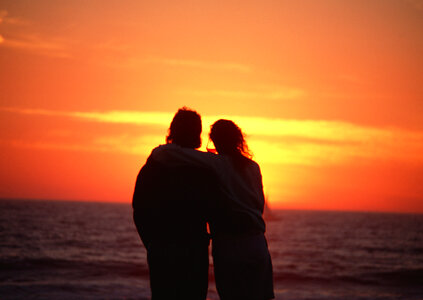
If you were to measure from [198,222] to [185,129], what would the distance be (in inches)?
27.4

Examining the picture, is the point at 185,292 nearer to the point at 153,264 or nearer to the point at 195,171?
the point at 153,264

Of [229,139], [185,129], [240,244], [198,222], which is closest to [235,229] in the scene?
[240,244]

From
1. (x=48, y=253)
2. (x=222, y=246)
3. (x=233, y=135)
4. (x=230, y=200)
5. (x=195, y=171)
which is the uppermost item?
(x=233, y=135)

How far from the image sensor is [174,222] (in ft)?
10.9

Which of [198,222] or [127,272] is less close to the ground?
[198,222]

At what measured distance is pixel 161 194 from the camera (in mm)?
3340

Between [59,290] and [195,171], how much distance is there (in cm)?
1187

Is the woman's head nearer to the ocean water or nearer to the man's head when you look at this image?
the man's head

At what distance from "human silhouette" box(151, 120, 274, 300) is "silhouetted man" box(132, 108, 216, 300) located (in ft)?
0.23

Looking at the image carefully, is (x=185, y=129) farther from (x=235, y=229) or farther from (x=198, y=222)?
(x=235, y=229)

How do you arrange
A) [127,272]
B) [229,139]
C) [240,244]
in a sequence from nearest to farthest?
[240,244] → [229,139] → [127,272]

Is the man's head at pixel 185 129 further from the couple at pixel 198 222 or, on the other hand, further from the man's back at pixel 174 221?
the man's back at pixel 174 221

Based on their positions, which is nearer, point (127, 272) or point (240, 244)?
point (240, 244)

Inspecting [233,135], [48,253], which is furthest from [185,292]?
[48,253]
